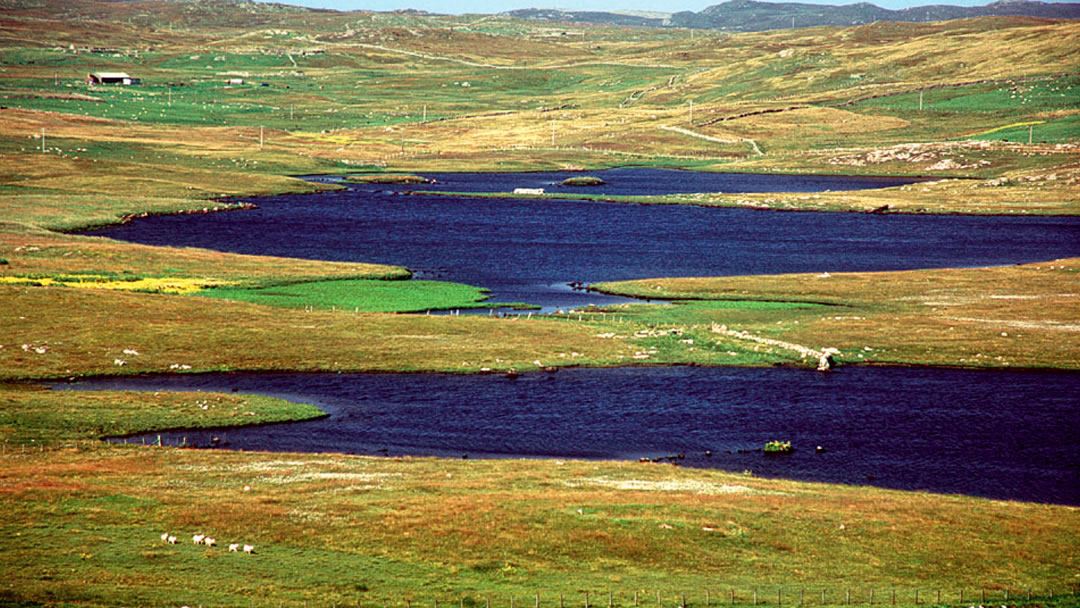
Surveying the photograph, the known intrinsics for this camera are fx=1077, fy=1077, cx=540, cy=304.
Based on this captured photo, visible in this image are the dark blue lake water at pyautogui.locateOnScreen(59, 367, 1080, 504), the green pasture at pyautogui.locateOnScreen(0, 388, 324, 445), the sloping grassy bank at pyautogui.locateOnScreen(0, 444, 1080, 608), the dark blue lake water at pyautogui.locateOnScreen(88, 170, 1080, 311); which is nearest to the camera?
the sloping grassy bank at pyautogui.locateOnScreen(0, 444, 1080, 608)

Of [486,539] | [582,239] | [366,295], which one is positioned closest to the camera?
[486,539]

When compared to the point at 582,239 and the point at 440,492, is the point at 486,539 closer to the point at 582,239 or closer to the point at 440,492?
the point at 440,492

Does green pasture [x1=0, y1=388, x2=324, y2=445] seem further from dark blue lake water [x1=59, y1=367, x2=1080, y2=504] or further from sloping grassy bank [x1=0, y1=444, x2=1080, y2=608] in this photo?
Answer: sloping grassy bank [x1=0, y1=444, x2=1080, y2=608]

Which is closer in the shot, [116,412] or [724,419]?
[116,412]

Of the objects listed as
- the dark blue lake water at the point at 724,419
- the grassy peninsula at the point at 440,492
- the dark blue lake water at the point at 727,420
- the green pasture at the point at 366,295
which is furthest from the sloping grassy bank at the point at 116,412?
the green pasture at the point at 366,295

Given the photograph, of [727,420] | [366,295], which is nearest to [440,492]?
[727,420]

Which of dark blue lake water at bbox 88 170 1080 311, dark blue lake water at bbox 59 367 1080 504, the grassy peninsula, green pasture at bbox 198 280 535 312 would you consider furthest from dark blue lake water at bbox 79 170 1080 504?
dark blue lake water at bbox 88 170 1080 311

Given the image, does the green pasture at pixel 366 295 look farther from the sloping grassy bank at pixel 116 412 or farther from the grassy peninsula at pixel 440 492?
the sloping grassy bank at pixel 116 412
